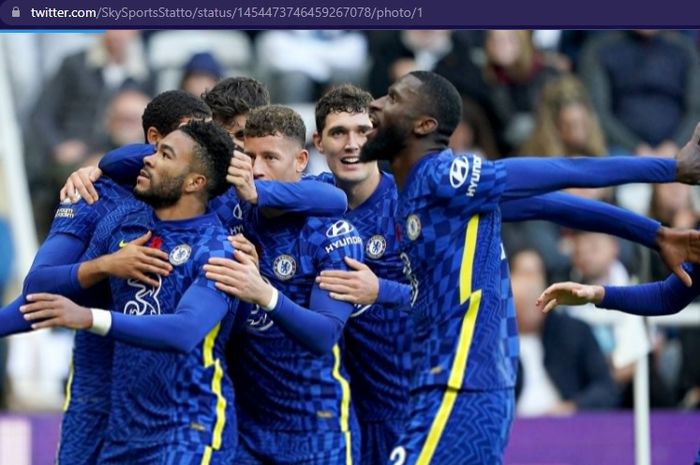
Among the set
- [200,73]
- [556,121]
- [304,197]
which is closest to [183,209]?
[304,197]

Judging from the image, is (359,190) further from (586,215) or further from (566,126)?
(566,126)

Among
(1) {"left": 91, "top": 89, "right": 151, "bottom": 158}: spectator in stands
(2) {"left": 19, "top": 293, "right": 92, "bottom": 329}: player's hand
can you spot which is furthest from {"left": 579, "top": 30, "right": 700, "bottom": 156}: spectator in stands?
(2) {"left": 19, "top": 293, "right": 92, "bottom": 329}: player's hand

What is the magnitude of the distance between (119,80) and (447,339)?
869 cm

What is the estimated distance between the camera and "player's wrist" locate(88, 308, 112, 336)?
780 centimetres

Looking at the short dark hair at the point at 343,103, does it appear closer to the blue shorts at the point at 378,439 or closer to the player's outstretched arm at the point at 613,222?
the player's outstretched arm at the point at 613,222

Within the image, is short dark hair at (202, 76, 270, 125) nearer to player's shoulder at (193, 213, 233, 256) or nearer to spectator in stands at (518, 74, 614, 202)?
player's shoulder at (193, 213, 233, 256)

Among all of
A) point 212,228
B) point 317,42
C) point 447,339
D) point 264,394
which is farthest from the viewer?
point 317,42

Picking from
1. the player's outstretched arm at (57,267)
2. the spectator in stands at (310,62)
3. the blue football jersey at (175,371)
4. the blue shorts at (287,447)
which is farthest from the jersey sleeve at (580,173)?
the spectator in stands at (310,62)

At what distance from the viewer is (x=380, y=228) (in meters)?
9.55

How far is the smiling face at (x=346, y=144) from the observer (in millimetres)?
9641

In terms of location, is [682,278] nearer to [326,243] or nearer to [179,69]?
[326,243]

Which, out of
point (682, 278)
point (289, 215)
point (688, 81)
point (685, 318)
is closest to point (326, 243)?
point (289, 215)

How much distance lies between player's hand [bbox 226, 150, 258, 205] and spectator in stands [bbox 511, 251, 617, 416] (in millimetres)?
6737

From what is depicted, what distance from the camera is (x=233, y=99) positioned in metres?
9.55
